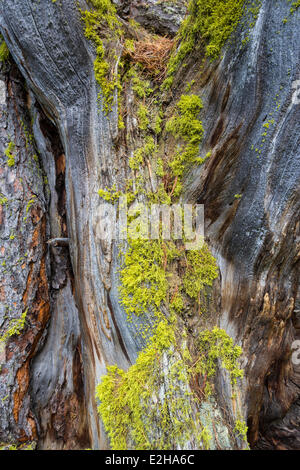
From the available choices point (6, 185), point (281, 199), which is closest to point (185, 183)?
point (281, 199)

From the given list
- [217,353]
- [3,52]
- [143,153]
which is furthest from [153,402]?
[3,52]

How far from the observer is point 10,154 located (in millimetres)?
2574

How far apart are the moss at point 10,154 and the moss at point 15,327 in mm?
1640

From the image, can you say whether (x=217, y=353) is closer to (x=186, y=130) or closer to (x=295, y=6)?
(x=186, y=130)

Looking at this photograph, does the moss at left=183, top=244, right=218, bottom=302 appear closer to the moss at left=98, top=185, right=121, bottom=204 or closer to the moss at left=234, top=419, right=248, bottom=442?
the moss at left=98, top=185, right=121, bottom=204

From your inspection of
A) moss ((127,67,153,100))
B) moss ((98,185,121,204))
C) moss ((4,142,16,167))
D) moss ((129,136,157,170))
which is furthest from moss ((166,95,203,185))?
moss ((4,142,16,167))

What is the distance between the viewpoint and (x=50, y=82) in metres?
2.26

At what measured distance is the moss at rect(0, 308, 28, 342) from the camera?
2.32m

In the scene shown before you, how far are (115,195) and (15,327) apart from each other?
1696mm

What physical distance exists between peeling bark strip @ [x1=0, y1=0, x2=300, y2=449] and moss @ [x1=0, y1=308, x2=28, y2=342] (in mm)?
19

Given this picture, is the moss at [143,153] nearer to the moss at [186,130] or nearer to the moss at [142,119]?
the moss at [142,119]

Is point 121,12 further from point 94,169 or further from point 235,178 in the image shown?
point 235,178

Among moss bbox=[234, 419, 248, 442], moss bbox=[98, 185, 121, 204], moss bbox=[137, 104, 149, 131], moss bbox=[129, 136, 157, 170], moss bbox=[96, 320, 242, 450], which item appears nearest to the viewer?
moss bbox=[96, 320, 242, 450]

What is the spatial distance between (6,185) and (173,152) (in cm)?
185
